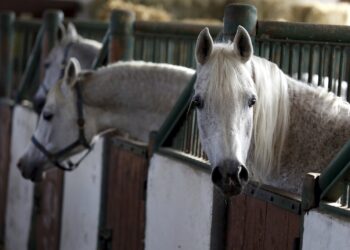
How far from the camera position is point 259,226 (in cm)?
353

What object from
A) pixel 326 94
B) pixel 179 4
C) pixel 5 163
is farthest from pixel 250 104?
pixel 179 4

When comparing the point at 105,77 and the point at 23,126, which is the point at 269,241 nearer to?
the point at 105,77

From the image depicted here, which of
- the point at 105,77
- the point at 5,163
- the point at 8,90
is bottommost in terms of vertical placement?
the point at 5,163

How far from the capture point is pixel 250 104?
328cm

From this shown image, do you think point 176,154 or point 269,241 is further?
point 176,154

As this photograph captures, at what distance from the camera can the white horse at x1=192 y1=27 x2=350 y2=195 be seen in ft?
10.7

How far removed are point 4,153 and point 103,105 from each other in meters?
2.91

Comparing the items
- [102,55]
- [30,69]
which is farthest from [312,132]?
[30,69]

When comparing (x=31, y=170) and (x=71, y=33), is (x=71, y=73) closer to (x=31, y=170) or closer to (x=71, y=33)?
(x=31, y=170)

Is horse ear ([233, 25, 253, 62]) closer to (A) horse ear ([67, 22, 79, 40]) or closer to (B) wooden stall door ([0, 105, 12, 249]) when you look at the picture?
(A) horse ear ([67, 22, 79, 40])

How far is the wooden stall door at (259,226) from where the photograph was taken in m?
3.29

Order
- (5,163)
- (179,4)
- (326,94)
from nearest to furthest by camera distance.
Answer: (326,94) < (5,163) < (179,4)

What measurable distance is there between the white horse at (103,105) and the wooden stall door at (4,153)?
2387 millimetres

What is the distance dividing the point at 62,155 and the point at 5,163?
8.64 ft
